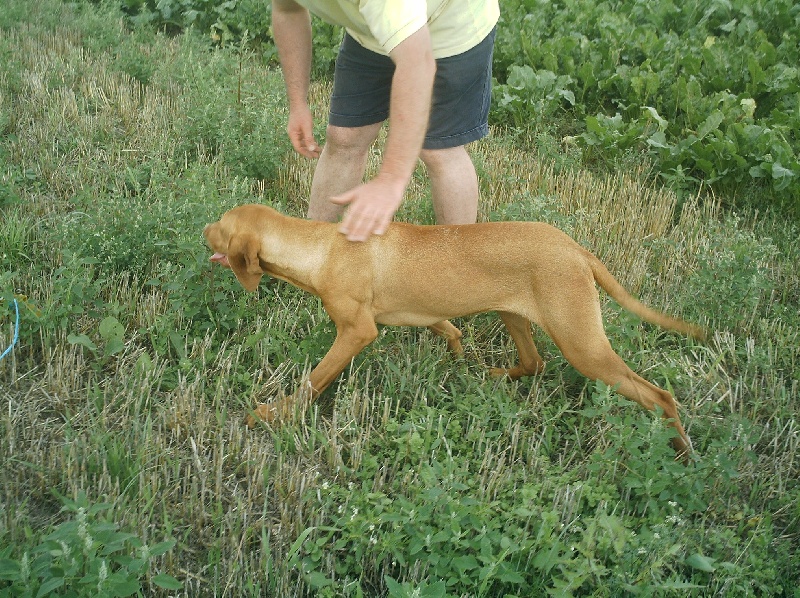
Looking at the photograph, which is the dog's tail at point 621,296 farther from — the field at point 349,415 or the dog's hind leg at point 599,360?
the field at point 349,415

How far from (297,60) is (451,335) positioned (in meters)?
1.85

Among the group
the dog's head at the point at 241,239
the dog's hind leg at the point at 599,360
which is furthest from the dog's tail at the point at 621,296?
the dog's head at the point at 241,239

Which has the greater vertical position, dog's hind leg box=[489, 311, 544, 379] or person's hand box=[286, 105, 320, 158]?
person's hand box=[286, 105, 320, 158]

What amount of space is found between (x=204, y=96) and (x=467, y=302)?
12.0 feet

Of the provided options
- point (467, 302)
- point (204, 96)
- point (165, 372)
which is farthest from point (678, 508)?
point (204, 96)

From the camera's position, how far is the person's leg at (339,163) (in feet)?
15.5

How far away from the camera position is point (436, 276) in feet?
12.4

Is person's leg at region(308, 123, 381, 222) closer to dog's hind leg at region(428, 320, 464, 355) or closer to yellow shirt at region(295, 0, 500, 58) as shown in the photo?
yellow shirt at region(295, 0, 500, 58)

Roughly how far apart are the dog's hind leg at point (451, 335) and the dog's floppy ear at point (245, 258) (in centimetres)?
108

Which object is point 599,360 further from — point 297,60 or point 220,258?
point 297,60

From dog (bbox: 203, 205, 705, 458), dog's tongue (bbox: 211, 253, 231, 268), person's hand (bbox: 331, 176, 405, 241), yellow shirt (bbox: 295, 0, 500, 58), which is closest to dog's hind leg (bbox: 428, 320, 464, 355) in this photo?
dog (bbox: 203, 205, 705, 458)

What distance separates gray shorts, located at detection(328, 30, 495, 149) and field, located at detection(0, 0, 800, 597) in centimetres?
78

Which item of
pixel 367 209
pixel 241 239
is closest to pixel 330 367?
pixel 241 239

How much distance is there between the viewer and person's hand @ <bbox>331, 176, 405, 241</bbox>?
125 inches
